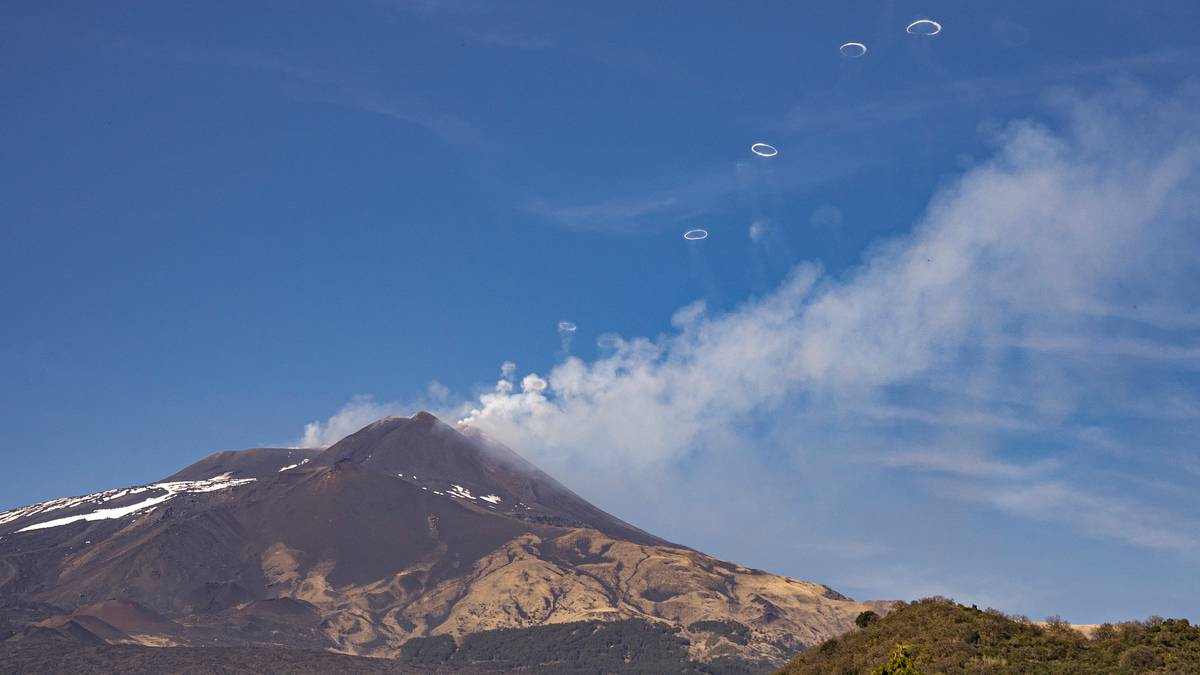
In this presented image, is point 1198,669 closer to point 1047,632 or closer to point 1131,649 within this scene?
point 1131,649

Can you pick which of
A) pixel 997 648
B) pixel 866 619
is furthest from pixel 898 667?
pixel 866 619

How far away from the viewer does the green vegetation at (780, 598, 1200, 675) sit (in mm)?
82562

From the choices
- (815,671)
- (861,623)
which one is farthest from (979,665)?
(861,623)

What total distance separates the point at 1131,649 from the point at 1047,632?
10.3 metres

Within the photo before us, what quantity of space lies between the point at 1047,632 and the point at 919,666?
1350 cm

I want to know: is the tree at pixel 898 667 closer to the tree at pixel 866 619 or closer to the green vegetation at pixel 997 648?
the green vegetation at pixel 997 648

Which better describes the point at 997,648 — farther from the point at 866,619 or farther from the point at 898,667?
the point at 866,619

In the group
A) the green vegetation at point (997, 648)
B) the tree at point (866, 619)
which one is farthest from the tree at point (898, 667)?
the tree at point (866, 619)

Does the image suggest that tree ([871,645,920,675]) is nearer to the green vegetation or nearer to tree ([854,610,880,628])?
the green vegetation

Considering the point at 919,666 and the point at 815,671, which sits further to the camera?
the point at 815,671

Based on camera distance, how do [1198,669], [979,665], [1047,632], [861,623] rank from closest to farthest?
[1198,669], [979,665], [1047,632], [861,623]

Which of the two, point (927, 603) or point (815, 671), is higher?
point (927, 603)

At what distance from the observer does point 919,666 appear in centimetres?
8669

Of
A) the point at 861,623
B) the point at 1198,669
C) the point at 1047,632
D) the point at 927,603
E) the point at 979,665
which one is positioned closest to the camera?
the point at 1198,669
